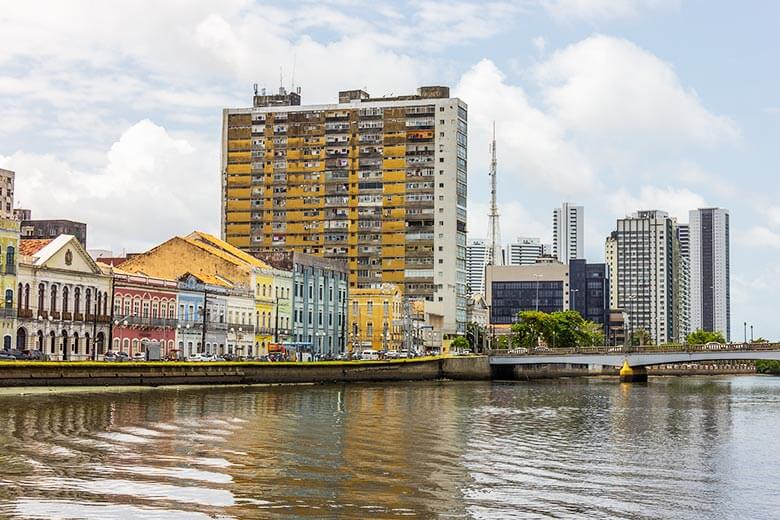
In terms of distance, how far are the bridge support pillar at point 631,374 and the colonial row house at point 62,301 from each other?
228ft

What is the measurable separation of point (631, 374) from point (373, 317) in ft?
132

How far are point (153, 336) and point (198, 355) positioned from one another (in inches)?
192

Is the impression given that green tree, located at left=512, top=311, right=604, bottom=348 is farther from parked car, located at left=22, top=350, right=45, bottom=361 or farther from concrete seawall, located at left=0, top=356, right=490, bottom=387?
parked car, located at left=22, top=350, right=45, bottom=361

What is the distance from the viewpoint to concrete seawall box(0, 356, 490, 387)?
8200 centimetres

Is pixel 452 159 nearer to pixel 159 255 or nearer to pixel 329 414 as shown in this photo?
pixel 159 255

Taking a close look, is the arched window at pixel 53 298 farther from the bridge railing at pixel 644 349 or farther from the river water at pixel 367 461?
the bridge railing at pixel 644 349

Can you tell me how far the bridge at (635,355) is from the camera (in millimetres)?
133000

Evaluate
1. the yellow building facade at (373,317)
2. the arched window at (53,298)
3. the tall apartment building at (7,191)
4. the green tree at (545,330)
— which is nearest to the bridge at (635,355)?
the yellow building facade at (373,317)

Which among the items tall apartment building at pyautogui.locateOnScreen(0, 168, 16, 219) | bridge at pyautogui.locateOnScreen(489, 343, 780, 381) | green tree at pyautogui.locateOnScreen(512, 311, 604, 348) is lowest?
bridge at pyautogui.locateOnScreen(489, 343, 780, 381)

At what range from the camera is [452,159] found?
19838 cm

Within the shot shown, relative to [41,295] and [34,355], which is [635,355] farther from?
[34,355]

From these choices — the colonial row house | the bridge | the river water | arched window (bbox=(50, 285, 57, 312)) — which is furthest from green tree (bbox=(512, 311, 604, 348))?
the river water

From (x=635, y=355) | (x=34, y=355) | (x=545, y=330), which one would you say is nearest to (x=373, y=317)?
(x=545, y=330)

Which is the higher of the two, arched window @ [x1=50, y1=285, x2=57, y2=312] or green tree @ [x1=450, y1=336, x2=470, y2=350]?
→ arched window @ [x1=50, y1=285, x2=57, y2=312]
